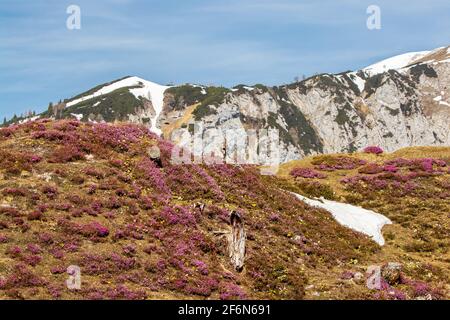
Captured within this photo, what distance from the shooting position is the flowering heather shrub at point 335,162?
59.6 metres

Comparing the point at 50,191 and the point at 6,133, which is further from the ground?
the point at 6,133

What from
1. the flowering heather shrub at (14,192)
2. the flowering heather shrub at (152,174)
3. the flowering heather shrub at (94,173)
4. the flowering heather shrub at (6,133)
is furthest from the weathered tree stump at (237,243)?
the flowering heather shrub at (6,133)

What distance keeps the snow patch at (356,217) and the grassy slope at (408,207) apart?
2.66 feet

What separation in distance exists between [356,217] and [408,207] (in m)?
6.78

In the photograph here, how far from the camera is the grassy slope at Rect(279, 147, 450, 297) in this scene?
3283 centimetres

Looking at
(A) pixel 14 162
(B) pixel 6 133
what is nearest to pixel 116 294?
(A) pixel 14 162

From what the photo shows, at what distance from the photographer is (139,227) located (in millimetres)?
29391

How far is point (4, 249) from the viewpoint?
2466cm

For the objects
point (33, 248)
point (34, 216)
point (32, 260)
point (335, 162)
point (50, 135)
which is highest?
point (50, 135)

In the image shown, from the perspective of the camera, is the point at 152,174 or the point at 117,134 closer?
the point at 152,174

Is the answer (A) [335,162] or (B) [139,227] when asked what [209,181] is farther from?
(A) [335,162]

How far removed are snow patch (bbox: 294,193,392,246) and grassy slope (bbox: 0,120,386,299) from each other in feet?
6.24
